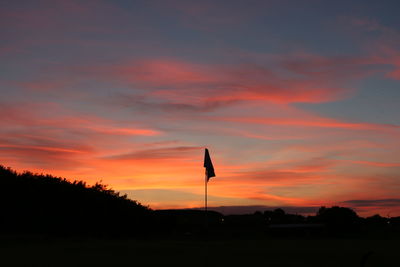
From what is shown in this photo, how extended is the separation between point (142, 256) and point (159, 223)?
16.8m

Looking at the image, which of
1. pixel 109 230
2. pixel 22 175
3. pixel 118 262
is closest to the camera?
pixel 118 262

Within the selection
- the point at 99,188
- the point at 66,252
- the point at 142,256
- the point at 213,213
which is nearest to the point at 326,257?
the point at 142,256

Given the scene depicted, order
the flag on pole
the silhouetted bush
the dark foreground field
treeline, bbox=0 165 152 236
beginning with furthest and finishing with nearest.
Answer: the silhouetted bush
the flag on pole
treeline, bbox=0 165 152 236
the dark foreground field

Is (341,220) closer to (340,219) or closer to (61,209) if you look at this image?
(340,219)

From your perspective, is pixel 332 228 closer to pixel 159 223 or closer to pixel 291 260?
pixel 159 223

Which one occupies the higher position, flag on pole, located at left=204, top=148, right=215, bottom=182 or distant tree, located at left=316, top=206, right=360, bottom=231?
flag on pole, located at left=204, top=148, right=215, bottom=182

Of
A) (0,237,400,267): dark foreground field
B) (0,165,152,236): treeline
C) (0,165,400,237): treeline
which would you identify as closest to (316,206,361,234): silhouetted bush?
(0,165,400,237): treeline

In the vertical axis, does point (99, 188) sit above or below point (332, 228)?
above

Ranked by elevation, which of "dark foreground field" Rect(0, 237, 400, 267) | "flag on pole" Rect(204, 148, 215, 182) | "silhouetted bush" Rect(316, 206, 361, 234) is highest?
"flag on pole" Rect(204, 148, 215, 182)

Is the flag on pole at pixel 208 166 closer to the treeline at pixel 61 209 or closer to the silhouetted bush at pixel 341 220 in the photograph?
the treeline at pixel 61 209

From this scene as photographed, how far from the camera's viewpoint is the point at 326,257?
17938 millimetres

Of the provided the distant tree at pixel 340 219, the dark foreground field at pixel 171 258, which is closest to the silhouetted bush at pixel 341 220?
the distant tree at pixel 340 219

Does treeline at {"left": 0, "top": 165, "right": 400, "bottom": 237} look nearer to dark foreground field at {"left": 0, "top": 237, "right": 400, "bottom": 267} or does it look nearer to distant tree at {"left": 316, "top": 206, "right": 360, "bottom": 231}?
dark foreground field at {"left": 0, "top": 237, "right": 400, "bottom": 267}

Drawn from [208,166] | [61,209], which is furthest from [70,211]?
[208,166]
